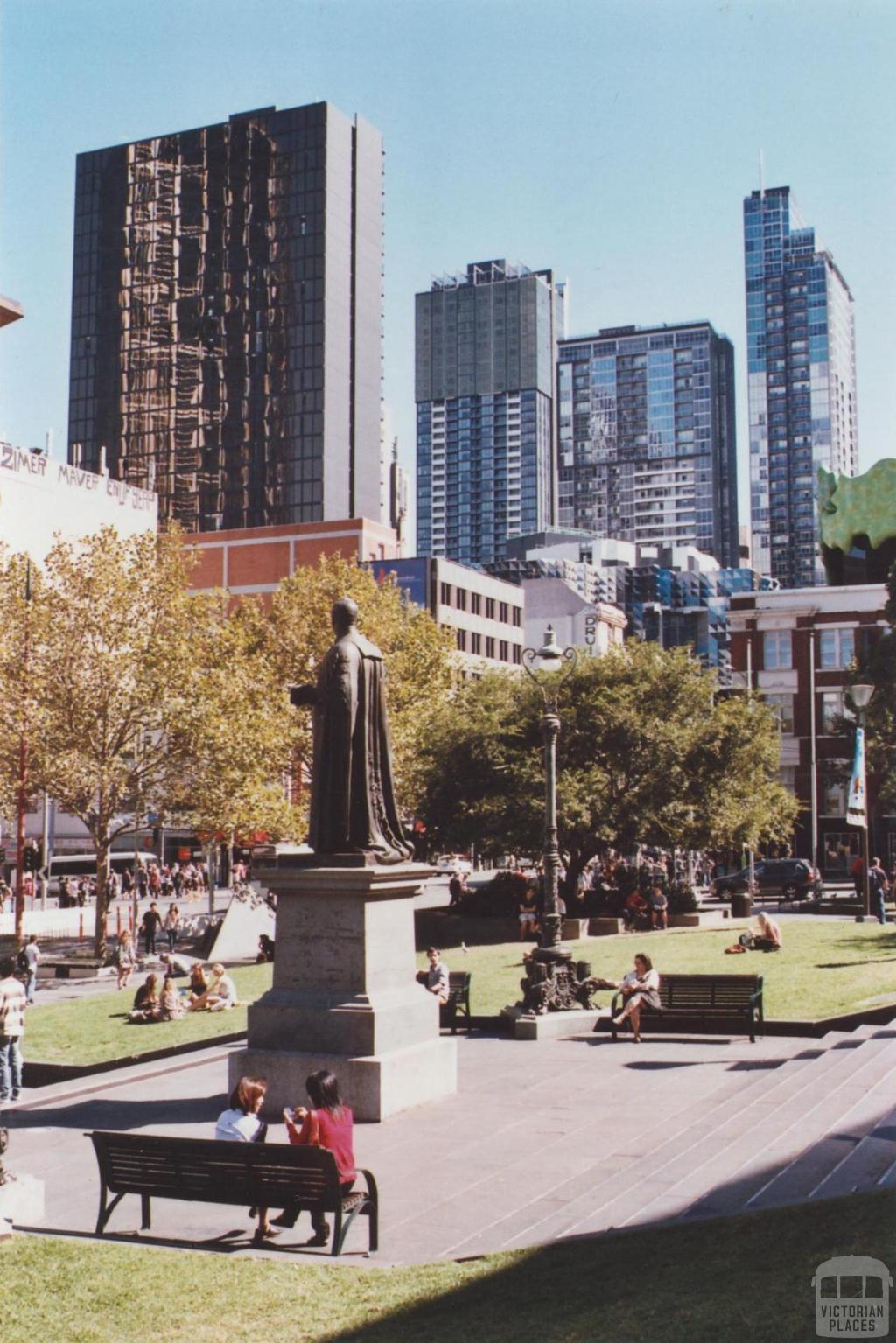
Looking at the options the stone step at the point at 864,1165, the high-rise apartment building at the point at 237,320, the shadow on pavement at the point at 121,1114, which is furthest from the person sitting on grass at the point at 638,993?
the high-rise apartment building at the point at 237,320

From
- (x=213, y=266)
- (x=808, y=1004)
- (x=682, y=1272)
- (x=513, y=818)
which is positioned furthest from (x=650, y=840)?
(x=213, y=266)

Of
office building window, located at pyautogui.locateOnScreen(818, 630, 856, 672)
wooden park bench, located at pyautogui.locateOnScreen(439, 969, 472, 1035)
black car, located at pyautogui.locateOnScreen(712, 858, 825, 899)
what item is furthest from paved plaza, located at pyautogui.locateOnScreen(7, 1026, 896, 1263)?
office building window, located at pyautogui.locateOnScreen(818, 630, 856, 672)

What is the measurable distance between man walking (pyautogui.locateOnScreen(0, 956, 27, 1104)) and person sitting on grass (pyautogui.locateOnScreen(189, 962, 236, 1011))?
615 centimetres

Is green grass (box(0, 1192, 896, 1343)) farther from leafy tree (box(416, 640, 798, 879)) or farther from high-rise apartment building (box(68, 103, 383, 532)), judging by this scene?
high-rise apartment building (box(68, 103, 383, 532))

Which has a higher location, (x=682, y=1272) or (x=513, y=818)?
(x=513, y=818)

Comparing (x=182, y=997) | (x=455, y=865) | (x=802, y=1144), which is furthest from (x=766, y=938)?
(x=455, y=865)

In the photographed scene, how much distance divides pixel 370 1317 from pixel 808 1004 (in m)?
13.4

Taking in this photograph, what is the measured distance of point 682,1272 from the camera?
7441 mm

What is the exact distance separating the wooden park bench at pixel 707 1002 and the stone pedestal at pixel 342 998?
216 inches

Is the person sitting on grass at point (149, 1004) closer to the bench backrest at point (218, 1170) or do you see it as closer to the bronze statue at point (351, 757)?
the bronze statue at point (351, 757)

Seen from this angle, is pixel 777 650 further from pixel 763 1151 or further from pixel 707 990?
pixel 763 1151

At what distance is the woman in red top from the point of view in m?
9.58

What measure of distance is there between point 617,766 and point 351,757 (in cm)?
2486

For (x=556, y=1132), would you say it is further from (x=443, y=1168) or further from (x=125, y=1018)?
(x=125, y=1018)
